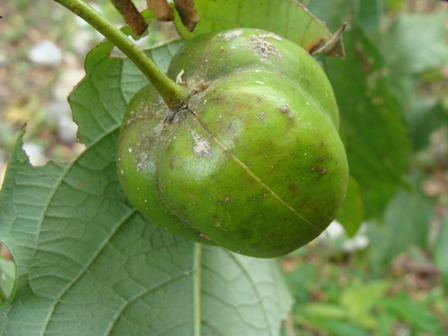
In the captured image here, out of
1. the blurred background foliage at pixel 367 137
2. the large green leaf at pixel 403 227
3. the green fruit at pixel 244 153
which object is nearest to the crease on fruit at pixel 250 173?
the green fruit at pixel 244 153

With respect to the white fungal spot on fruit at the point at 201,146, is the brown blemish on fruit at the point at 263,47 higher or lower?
higher

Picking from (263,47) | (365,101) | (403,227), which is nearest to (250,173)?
(263,47)

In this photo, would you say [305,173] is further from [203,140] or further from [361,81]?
[361,81]

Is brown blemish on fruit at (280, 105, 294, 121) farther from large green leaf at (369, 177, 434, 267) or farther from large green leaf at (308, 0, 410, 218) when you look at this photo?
large green leaf at (369, 177, 434, 267)

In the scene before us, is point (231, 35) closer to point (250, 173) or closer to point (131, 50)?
point (131, 50)

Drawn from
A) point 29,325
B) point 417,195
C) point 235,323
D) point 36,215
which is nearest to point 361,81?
point 235,323

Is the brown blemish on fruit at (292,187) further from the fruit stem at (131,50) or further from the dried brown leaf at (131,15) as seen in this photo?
the dried brown leaf at (131,15)

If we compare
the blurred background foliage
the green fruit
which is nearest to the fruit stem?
the green fruit
